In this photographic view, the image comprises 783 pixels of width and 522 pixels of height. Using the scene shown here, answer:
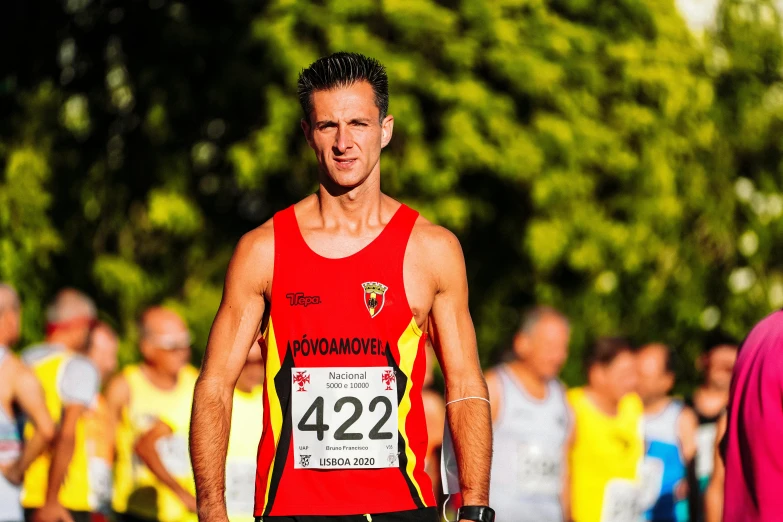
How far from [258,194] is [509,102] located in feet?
11.8

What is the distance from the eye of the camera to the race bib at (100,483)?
10203 mm

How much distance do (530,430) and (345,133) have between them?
470 centimetres

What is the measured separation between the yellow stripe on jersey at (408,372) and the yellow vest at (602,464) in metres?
5.56

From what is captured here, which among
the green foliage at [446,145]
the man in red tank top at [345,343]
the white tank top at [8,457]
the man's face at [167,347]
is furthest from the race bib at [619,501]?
the green foliage at [446,145]

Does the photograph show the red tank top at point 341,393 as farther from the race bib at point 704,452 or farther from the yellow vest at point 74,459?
the race bib at point 704,452

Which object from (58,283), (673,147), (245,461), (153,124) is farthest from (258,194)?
(245,461)

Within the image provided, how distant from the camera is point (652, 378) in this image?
11.6 meters

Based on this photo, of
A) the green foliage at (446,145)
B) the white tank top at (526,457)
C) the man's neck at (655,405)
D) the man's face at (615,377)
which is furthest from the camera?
the green foliage at (446,145)

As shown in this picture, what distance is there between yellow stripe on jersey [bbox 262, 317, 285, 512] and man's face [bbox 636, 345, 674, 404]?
6.74 m

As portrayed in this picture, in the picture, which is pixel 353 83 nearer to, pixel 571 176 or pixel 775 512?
pixel 775 512

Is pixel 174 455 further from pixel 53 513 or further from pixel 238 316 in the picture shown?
pixel 238 316

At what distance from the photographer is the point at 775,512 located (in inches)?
179

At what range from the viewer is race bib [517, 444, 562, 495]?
9328mm

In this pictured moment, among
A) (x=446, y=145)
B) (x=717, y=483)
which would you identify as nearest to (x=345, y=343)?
(x=717, y=483)
